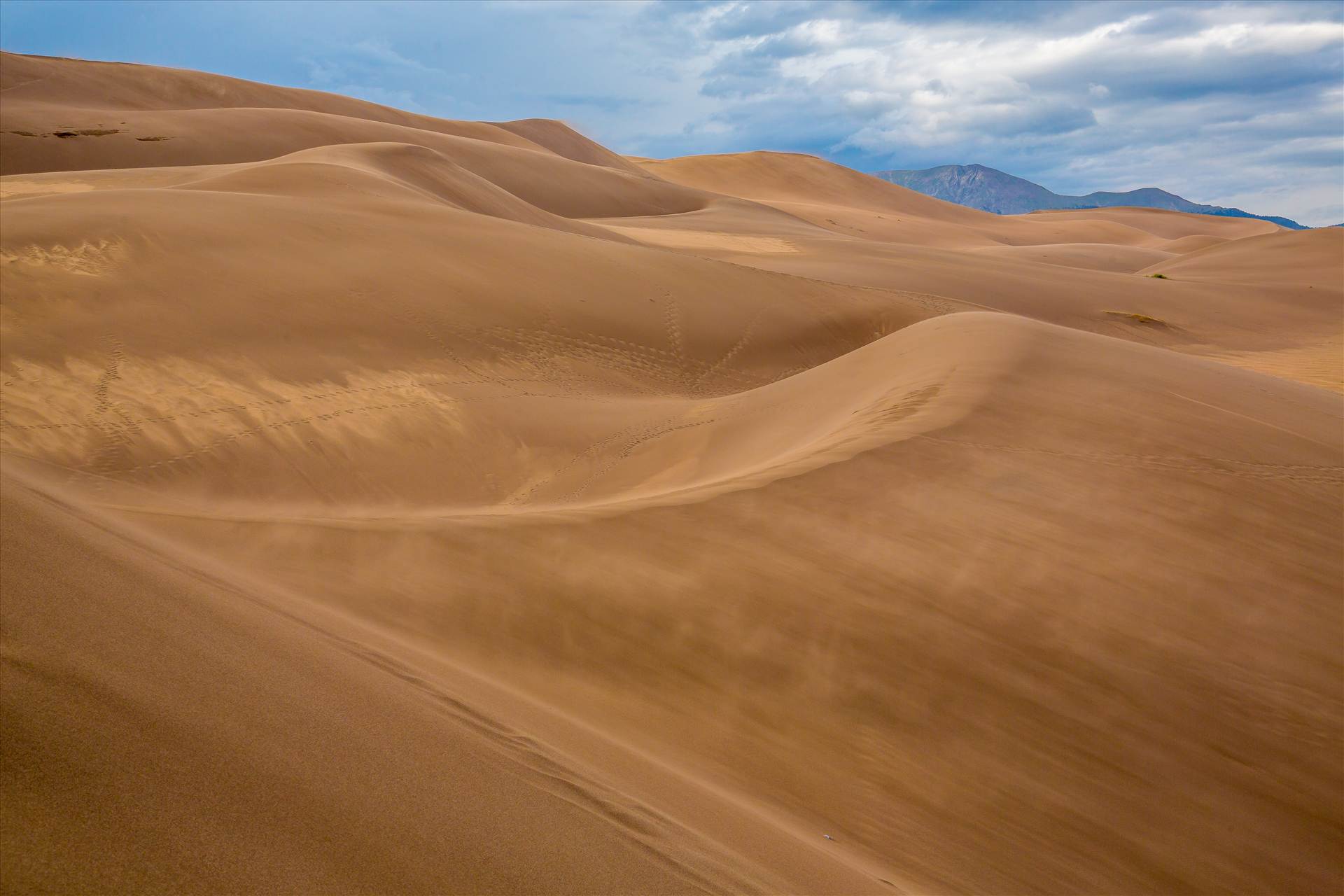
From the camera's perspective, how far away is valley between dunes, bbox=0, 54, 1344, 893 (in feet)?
6.37

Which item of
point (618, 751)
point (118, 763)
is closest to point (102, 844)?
point (118, 763)

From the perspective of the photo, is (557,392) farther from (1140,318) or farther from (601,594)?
(1140,318)

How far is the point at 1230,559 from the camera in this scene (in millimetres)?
4219

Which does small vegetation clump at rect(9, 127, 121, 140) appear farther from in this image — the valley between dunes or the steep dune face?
the valley between dunes

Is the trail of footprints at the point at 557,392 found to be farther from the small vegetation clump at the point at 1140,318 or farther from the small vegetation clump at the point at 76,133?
the small vegetation clump at the point at 76,133

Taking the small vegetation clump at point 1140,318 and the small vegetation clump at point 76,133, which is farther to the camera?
the small vegetation clump at point 76,133

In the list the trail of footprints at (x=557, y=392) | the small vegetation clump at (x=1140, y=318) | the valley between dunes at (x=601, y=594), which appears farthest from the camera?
the small vegetation clump at (x=1140, y=318)

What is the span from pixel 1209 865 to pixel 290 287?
8251 mm

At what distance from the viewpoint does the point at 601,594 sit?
4.15m

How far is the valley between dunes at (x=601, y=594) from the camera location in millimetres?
1940

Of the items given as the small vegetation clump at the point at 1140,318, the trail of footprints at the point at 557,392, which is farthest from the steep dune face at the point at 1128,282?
the trail of footprints at the point at 557,392

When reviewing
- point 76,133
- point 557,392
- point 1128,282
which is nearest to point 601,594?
point 557,392

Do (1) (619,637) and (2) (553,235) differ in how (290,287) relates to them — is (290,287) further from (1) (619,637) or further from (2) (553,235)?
(1) (619,637)

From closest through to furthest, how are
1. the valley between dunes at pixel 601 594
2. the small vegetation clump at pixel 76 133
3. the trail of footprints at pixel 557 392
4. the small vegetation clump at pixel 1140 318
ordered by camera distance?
1. the valley between dunes at pixel 601 594
2. the trail of footprints at pixel 557 392
3. the small vegetation clump at pixel 1140 318
4. the small vegetation clump at pixel 76 133
